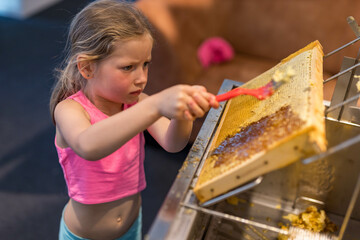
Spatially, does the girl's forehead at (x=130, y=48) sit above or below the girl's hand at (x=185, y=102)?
below

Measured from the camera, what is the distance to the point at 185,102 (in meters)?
0.71

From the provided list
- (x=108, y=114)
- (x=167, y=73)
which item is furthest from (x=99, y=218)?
(x=167, y=73)

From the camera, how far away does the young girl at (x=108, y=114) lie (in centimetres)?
76

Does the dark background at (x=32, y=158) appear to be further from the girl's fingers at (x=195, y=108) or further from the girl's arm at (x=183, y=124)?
the girl's fingers at (x=195, y=108)

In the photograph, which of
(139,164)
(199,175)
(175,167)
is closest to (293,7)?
(175,167)

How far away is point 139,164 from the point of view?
1140 mm

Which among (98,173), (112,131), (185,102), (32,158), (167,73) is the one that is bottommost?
(32,158)

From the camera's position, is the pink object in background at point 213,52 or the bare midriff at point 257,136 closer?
the bare midriff at point 257,136

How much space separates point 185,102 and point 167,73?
1357 millimetres

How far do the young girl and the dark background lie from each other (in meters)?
0.39

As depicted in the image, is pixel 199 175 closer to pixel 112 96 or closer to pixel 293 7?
pixel 112 96

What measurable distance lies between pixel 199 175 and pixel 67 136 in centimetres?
30

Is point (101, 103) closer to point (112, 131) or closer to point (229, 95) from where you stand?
point (112, 131)

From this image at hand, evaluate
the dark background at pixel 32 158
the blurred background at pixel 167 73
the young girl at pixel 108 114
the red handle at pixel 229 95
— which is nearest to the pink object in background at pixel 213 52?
the blurred background at pixel 167 73
